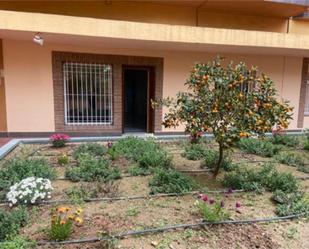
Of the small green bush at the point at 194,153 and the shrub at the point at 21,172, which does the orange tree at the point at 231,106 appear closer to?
the small green bush at the point at 194,153

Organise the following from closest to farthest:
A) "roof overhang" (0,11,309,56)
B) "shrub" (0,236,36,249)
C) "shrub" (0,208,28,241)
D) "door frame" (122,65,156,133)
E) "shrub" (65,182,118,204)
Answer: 1. "shrub" (0,236,36,249)
2. "shrub" (0,208,28,241)
3. "shrub" (65,182,118,204)
4. "roof overhang" (0,11,309,56)
5. "door frame" (122,65,156,133)

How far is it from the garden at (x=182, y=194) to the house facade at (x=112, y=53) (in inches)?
116

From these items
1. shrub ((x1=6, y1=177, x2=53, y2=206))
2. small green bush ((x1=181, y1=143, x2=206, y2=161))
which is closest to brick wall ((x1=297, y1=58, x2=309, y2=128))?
small green bush ((x1=181, y1=143, x2=206, y2=161))

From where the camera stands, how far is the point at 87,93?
8.59m

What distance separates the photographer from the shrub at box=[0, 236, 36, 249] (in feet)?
8.96

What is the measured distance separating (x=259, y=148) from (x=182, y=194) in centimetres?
355

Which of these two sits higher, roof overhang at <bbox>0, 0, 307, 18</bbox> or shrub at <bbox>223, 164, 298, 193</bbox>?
roof overhang at <bbox>0, 0, 307, 18</bbox>

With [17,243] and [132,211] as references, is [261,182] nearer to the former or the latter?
[132,211]

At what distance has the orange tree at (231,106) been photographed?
400cm

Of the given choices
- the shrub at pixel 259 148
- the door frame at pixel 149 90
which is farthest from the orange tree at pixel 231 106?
the door frame at pixel 149 90

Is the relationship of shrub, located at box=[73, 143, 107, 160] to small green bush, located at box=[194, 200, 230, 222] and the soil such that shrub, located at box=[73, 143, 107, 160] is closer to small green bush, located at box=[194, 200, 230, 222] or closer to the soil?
the soil

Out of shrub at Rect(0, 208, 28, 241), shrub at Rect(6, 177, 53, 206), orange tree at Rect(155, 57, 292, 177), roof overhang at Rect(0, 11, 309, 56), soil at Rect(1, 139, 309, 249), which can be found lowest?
soil at Rect(1, 139, 309, 249)

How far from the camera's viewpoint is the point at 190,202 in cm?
398

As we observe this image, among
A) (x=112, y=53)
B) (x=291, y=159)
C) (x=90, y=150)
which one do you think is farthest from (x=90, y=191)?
(x=112, y=53)
